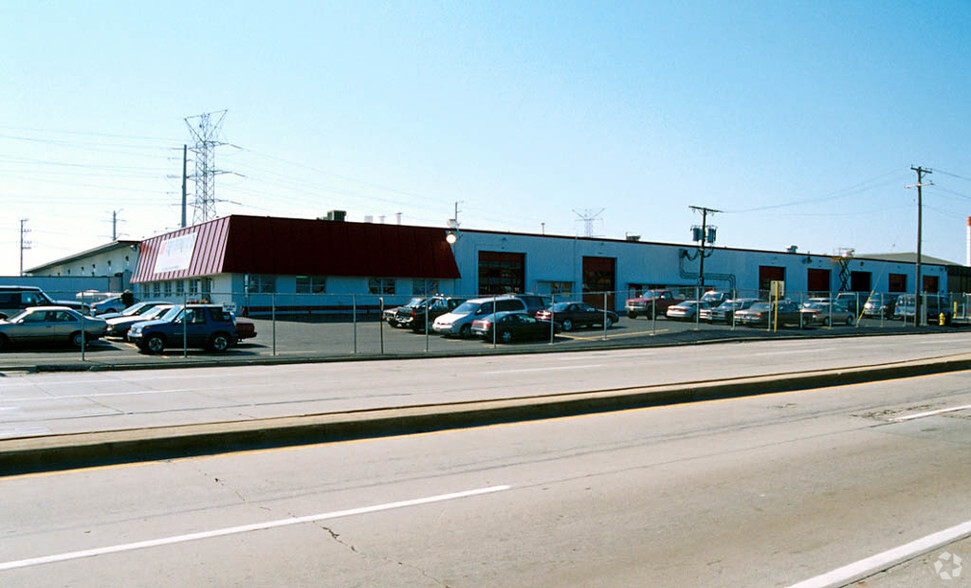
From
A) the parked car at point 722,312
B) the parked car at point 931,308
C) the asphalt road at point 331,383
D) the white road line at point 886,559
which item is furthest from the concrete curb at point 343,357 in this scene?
the white road line at point 886,559

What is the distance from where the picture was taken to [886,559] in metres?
5.13

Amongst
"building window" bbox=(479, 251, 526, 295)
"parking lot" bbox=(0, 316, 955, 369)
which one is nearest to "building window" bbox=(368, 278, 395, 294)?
"parking lot" bbox=(0, 316, 955, 369)

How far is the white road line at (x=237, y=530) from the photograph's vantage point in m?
5.05

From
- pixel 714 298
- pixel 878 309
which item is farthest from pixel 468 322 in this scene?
pixel 878 309

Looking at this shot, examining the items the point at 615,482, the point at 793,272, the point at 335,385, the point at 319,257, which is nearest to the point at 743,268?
the point at 793,272

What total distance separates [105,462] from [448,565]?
15.3ft

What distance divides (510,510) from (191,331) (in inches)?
812

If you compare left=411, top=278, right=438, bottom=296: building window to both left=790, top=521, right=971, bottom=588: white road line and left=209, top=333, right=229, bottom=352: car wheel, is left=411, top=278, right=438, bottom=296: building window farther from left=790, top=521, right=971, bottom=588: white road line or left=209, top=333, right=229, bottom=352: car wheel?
left=790, top=521, right=971, bottom=588: white road line

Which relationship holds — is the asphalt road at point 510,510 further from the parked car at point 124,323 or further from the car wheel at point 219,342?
the parked car at point 124,323

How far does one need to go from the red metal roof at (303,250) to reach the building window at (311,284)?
0.73m

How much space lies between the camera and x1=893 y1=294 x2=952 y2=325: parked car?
155 ft

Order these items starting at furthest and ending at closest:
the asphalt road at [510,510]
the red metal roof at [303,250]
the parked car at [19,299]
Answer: the red metal roof at [303,250] < the parked car at [19,299] < the asphalt road at [510,510]

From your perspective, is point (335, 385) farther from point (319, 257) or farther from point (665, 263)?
point (665, 263)

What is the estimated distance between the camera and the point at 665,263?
6238 centimetres
